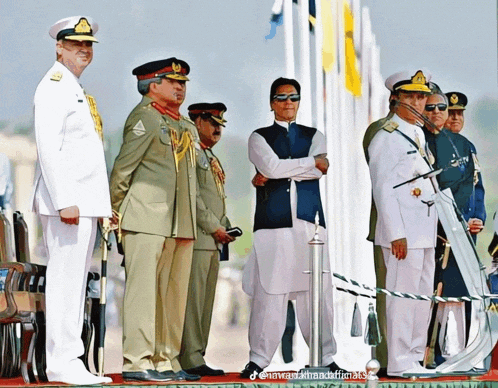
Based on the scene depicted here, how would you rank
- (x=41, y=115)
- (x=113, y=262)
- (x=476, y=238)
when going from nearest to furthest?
(x=41, y=115) → (x=113, y=262) → (x=476, y=238)

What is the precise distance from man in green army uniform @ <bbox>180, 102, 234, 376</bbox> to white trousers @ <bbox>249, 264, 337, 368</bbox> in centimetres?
32

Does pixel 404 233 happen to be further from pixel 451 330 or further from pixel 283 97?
pixel 283 97

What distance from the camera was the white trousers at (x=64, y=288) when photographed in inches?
422

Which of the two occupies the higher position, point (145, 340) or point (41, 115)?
point (41, 115)

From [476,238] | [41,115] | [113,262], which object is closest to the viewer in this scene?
[41,115]


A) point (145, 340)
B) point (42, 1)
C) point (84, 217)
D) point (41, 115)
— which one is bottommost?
point (145, 340)

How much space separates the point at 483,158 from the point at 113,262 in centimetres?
286

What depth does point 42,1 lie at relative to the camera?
37.1 ft

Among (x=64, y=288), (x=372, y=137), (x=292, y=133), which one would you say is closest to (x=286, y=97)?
(x=292, y=133)

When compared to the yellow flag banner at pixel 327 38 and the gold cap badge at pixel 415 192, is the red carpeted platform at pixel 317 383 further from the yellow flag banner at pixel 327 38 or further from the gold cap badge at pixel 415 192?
the yellow flag banner at pixel 327 38

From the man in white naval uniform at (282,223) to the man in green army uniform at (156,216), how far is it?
63cm

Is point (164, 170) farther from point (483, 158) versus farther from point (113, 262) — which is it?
point (483, 158)

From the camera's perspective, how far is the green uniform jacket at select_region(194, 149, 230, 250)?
11.9 m

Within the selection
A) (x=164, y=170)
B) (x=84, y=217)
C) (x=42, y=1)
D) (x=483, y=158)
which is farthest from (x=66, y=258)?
(x=483, y=158)
